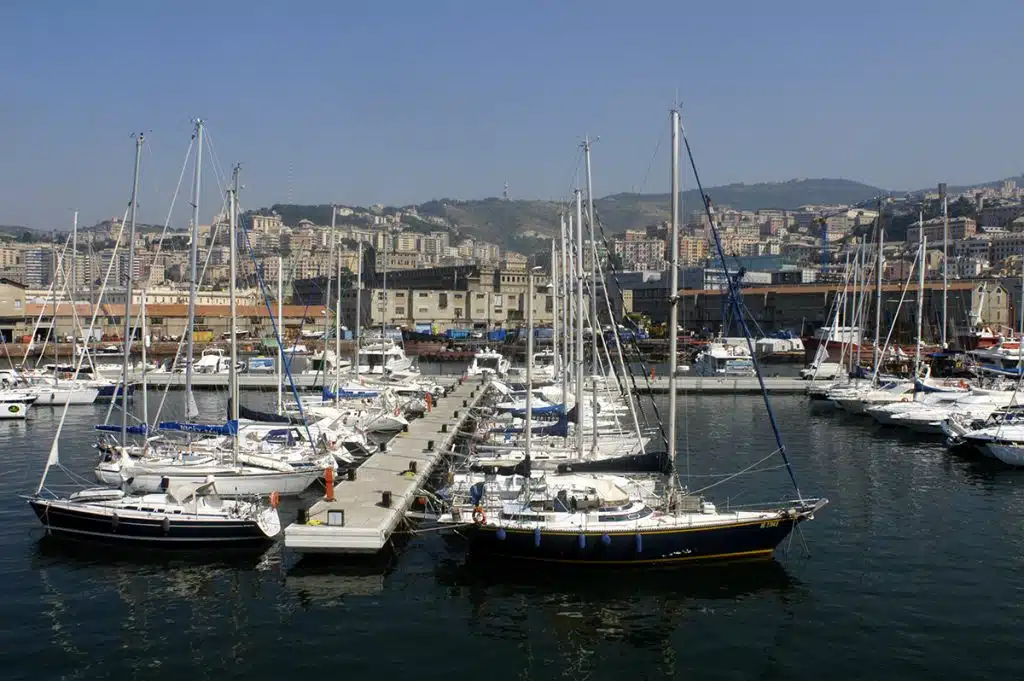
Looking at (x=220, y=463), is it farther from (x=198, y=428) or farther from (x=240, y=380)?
(x=240, y=380)

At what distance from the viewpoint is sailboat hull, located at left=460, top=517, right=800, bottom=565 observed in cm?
1911

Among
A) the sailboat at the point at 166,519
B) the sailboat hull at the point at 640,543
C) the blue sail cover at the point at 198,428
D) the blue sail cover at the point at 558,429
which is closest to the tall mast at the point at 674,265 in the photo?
the sailboat hull at the point at 640,543

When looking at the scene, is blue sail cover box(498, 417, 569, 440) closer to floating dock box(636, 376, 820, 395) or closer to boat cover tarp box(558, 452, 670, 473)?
boat cover tarp box(558, 452, 670, 473)

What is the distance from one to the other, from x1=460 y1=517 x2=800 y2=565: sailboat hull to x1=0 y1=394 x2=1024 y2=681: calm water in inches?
14.7

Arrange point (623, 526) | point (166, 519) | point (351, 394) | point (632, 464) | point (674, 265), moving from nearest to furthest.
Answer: point (623, 526)
point (674, 265)
point (166, 519)
point (632, 464)
point (351, 394)

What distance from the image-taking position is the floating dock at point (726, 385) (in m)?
55.9

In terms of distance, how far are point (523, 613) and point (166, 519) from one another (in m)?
8.57

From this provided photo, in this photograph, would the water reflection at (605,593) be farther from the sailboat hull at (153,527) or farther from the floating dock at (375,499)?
the sailboat hull at (153,527)

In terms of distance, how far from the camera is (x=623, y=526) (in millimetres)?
19219

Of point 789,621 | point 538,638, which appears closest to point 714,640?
point 789,621

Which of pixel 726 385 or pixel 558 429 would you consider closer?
pixel 558 429

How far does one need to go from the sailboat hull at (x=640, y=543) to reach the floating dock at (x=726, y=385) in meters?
35.6

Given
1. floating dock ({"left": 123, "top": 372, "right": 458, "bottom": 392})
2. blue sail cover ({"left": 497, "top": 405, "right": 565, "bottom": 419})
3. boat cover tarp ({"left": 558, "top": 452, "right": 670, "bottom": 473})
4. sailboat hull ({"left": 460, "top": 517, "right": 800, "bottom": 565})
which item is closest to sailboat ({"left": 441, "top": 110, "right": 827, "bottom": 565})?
sailboat hull ({"left": 460, "top": 517, "right": 800, "bottom": 565})

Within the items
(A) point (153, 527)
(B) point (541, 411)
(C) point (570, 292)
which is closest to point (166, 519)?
(A) point (153, 527)
